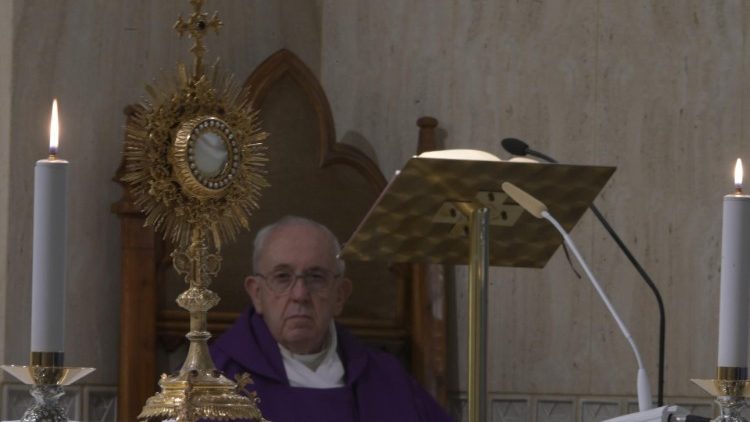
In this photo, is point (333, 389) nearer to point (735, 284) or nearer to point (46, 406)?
point (735, 284)

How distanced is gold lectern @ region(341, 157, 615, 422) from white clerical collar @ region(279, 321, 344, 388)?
2.60 m

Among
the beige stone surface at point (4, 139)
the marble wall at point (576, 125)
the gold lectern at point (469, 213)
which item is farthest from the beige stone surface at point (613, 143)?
the gold lectern at point (469, 213)

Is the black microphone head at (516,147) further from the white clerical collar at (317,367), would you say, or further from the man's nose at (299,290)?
the white clerical collar at (317,367)

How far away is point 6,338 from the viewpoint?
206 inches

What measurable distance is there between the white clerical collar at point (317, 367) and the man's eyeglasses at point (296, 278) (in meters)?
0.15

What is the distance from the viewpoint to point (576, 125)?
5.96 m

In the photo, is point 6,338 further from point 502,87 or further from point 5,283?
point 502,87

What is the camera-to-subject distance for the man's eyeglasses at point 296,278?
558 cm

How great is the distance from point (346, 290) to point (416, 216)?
9.60 feet

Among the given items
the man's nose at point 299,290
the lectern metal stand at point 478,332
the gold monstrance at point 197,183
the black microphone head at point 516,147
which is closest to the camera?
the lectern metal stand at point 478,332

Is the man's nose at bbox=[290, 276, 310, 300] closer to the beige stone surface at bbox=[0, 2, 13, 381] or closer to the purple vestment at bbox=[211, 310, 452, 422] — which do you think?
the purple vestment at bbox=[211, 310, 452, 422]

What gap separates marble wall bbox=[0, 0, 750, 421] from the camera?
5.83 metres

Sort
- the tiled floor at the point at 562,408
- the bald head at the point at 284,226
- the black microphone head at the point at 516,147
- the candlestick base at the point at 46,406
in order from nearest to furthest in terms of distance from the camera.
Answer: the candlestick base at the point at 46,406 → the black microphone head at the point at 516,147 → the bald head at the point at 284,226 → the tiled floor at the point at 562,408

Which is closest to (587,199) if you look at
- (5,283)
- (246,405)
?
(246,405)
